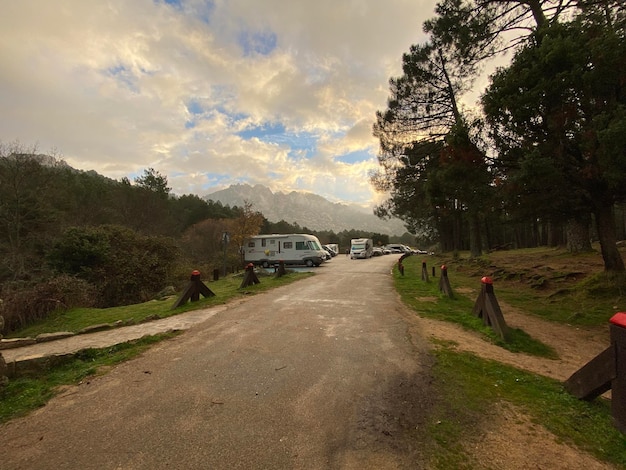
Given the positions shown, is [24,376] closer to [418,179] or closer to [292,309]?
[292,309]

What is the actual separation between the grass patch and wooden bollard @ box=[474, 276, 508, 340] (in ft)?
0.34

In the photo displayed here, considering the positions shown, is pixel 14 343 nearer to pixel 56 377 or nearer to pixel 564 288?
pixel 56 377

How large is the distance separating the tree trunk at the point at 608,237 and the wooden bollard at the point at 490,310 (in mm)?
5217

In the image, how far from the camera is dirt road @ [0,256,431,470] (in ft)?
8.05

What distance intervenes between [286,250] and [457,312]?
18.3 m

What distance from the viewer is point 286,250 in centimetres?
2512

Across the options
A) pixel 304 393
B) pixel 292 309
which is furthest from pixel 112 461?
pixel 292 309

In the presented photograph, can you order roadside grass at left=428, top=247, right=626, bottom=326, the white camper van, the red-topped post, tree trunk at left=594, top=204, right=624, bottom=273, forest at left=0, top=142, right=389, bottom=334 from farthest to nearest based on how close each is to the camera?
1. the white camper van
2. forest at left=0, top=142, right=389, bottom=334
3. tree trunk at left=594, top=204, right=624, bottom=273
4. roadside grass at left=428, top=247, right=626, bottom=326
5. the red-topped post

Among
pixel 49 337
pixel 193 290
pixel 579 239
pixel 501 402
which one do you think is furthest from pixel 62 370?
pixel 579 239

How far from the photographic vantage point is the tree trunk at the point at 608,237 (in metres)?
8.73

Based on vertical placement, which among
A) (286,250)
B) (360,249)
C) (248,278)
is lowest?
(248,278)

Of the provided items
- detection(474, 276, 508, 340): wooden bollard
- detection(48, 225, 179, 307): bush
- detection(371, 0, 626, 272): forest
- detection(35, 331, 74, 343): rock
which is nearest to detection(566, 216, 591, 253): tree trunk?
detection(371, 0, 626, 272): forest

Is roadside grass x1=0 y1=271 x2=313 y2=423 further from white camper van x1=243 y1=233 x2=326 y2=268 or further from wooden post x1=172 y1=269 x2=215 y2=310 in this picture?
white camper van x1=243 y1=233 x2=326 y2=268

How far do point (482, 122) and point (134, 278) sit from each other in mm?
15349
